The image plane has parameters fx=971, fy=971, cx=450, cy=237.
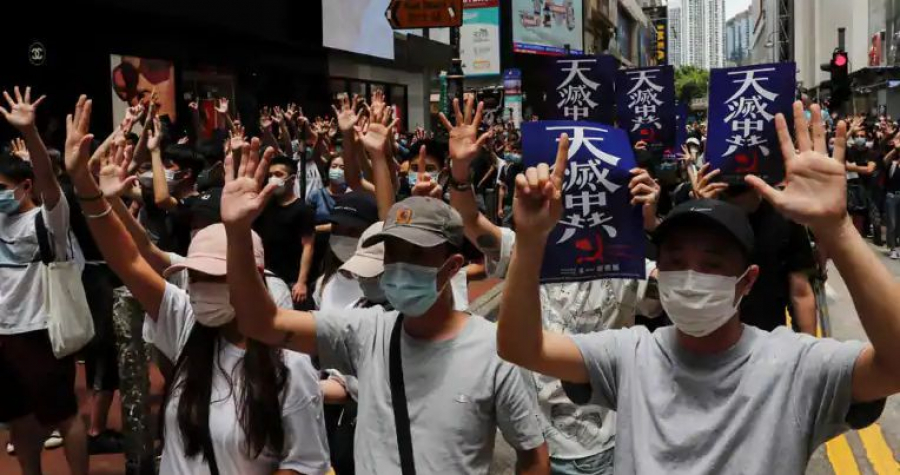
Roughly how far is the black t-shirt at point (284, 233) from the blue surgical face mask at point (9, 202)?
1.62 meters

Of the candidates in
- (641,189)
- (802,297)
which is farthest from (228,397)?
(802,297)

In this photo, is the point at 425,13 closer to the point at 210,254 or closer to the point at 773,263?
the point at 773,263

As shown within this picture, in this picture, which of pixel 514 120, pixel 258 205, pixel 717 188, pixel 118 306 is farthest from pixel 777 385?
pixel 514 120

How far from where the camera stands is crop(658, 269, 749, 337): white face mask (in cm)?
234

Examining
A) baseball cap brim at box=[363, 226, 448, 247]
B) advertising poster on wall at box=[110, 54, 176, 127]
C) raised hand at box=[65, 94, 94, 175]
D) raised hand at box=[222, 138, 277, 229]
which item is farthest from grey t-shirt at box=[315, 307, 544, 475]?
advertising poster on wall at box=[110, 54, 176, 127]

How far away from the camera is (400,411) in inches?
109

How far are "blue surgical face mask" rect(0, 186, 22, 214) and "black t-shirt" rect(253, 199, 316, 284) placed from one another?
1620mm

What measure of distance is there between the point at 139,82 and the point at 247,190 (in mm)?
12076

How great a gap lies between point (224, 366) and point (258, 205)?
588 millimetres

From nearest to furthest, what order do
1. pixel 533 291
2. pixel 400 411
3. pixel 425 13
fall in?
1. pixel 533 291
2. pixel 400 411
3. pixel 425 13

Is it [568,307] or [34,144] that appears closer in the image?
[568,307]

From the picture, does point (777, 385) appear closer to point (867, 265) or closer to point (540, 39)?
point (867, 265)

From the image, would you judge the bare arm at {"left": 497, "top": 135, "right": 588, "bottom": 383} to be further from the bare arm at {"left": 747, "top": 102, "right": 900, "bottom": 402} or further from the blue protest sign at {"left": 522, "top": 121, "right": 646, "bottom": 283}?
the blue protest sign at {"left": 522, "top": 121, "right": 646, "bottom": 283}

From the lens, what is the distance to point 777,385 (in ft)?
7.41
